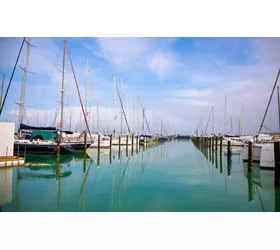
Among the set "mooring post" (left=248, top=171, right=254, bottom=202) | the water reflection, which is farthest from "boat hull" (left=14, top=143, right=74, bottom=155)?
"mooring post" (left=248, top=171, right=254, bottom=202)

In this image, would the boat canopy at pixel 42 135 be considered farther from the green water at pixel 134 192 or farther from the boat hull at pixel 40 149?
the green water at pixel 134 192

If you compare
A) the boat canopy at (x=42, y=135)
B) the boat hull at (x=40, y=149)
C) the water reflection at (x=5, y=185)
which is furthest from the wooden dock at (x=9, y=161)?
the boat canopy at (x=42, y=135)

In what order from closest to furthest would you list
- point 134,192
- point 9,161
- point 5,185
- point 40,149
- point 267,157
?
point 134,192 → point 5,185 → point 9,161 → point 267,157 → point 40,149

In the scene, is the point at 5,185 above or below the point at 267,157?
below

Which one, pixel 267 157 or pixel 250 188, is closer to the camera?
pixel 250 188

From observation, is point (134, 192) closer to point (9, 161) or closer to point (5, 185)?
point (5, 185)

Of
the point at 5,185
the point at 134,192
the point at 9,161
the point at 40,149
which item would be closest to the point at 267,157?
the point at 134,192

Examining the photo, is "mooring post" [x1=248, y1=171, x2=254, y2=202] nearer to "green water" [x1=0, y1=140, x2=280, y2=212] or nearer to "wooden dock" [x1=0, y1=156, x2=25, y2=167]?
"green water" [x1=0, y1=140, x2=280, y2=212]

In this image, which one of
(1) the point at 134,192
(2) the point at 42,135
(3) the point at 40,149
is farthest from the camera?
(2) the point at 42,135

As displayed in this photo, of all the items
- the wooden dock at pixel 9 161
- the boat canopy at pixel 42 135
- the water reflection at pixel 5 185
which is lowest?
the water reflection at pixel 5 185

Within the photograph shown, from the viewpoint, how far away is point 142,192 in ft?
20.2

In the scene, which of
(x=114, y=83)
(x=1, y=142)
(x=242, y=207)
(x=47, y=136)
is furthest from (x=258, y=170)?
(x=114, y=83)
